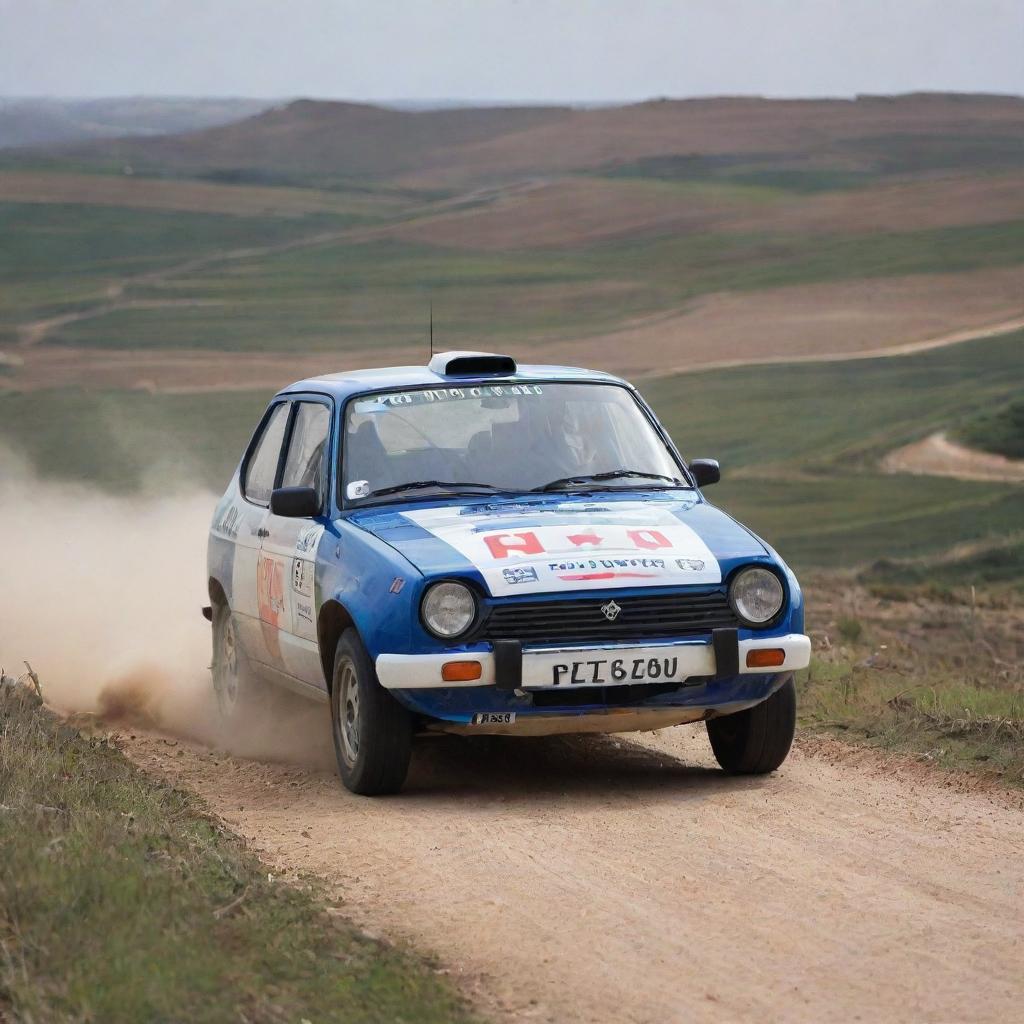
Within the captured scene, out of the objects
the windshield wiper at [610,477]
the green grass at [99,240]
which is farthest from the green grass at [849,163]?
the windshield wiper at [610,477]

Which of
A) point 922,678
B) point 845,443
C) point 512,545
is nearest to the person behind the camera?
point 512,545

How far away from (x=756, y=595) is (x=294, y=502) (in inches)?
80.7

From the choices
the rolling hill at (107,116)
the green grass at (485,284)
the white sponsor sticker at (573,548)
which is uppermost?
the rolling hill at (107,116)

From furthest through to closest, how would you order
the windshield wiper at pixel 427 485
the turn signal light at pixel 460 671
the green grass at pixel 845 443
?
the green grass at pixel 845 443
the windshield wiper at pixel 427 485
the turn signal light at pixel 460 671

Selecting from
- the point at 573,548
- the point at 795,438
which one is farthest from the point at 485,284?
the point at 573,548

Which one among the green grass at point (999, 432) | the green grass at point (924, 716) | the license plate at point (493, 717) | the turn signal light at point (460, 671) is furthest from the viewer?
the green grass at point (999, 432)

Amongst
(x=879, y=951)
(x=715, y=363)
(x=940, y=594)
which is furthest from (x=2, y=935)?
(x=715, y=363)

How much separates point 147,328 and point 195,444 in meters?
19.6

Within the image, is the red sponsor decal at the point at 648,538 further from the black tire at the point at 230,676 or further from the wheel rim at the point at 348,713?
the black tire at the point at 230,676

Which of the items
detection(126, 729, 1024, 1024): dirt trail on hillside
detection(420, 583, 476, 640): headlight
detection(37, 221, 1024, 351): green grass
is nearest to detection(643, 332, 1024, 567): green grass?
detection(37, 221, 1024, 351): green grass

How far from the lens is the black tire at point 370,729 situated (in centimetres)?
759

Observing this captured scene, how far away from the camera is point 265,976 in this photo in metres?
4.80

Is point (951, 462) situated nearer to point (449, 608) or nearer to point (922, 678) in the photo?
point (922, 678)

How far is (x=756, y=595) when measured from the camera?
7688 mm
